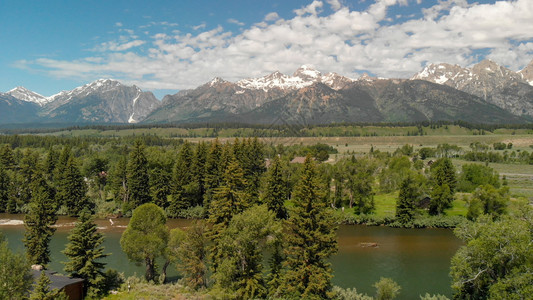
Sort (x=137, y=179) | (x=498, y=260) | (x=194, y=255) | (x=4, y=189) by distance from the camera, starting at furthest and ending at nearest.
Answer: (x=4, y=189) < (x=137, y=179) < (x=194, y=255) < (x=498, y=260)

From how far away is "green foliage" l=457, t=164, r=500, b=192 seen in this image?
8857 centimetres

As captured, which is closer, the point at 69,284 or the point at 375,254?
the point at 69,284

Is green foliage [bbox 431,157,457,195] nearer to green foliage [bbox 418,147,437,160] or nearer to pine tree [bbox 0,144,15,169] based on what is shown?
green foliage [bbox 418,147,437,160]

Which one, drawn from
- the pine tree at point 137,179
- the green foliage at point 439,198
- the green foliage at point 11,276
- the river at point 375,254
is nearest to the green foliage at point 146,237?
the river at point 375,254

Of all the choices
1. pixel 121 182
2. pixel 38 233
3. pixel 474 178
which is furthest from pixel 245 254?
pixel 474 178

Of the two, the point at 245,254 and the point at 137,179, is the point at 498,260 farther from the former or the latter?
the point at 137,179

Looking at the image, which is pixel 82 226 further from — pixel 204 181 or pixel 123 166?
pixel 123 166

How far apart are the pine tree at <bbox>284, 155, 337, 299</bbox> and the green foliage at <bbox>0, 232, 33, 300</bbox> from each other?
63.7 feet

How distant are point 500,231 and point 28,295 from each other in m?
34.6

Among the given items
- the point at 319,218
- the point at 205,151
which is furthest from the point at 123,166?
the point at 319,218

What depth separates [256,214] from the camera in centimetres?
3012

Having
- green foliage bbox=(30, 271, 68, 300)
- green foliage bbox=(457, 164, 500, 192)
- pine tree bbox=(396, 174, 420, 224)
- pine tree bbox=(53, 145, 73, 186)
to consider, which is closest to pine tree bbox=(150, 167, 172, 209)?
pine tree bbox=(53, 145, 73, 186)

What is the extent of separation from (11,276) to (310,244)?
22.1m

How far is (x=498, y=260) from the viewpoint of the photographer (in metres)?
25.8
